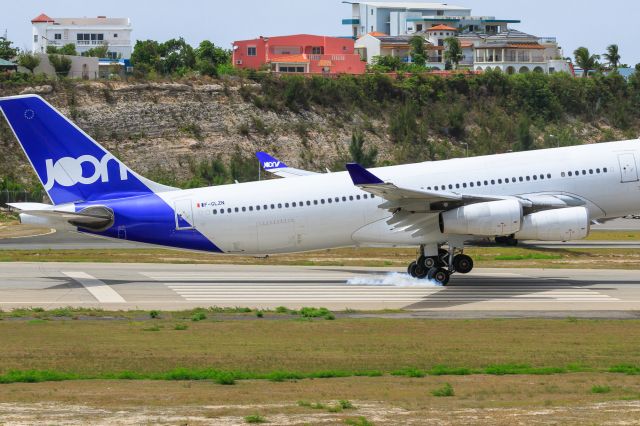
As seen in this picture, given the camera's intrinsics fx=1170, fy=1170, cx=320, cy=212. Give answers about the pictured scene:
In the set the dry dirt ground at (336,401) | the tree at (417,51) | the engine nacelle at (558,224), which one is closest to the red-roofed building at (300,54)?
the tree at (417,51)

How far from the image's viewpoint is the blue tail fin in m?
40.3

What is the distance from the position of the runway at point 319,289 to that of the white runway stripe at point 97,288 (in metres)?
0.03

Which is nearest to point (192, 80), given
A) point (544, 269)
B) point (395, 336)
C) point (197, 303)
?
point (544, 269)

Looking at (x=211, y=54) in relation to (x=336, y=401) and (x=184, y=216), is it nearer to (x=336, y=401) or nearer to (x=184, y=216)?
(x=184, y=216)

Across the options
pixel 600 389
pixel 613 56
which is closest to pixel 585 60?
pixel 613 56

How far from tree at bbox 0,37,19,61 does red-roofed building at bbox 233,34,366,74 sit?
33.4 meters

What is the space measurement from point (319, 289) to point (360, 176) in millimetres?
4857

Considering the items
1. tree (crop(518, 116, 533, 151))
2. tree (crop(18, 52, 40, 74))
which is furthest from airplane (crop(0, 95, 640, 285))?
tree (crop(18, 52, 40, 74))

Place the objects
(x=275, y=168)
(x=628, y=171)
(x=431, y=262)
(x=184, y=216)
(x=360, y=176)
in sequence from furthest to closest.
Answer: (x=275, y=168) < (x=628, y=171) < (x=431, y=262) < (x=184, y=216) < (x=360, y=176)

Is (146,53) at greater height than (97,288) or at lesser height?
greater

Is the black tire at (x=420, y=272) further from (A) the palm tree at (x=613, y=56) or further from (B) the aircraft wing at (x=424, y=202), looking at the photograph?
(A) the palm tree at (x=613, y=56)

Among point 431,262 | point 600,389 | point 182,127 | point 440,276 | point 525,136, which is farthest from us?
point 182,127

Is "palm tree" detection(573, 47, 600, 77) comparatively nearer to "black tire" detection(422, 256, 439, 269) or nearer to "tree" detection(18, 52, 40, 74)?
"tree" detection(18, 52, 40, 74)

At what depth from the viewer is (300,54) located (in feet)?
557
